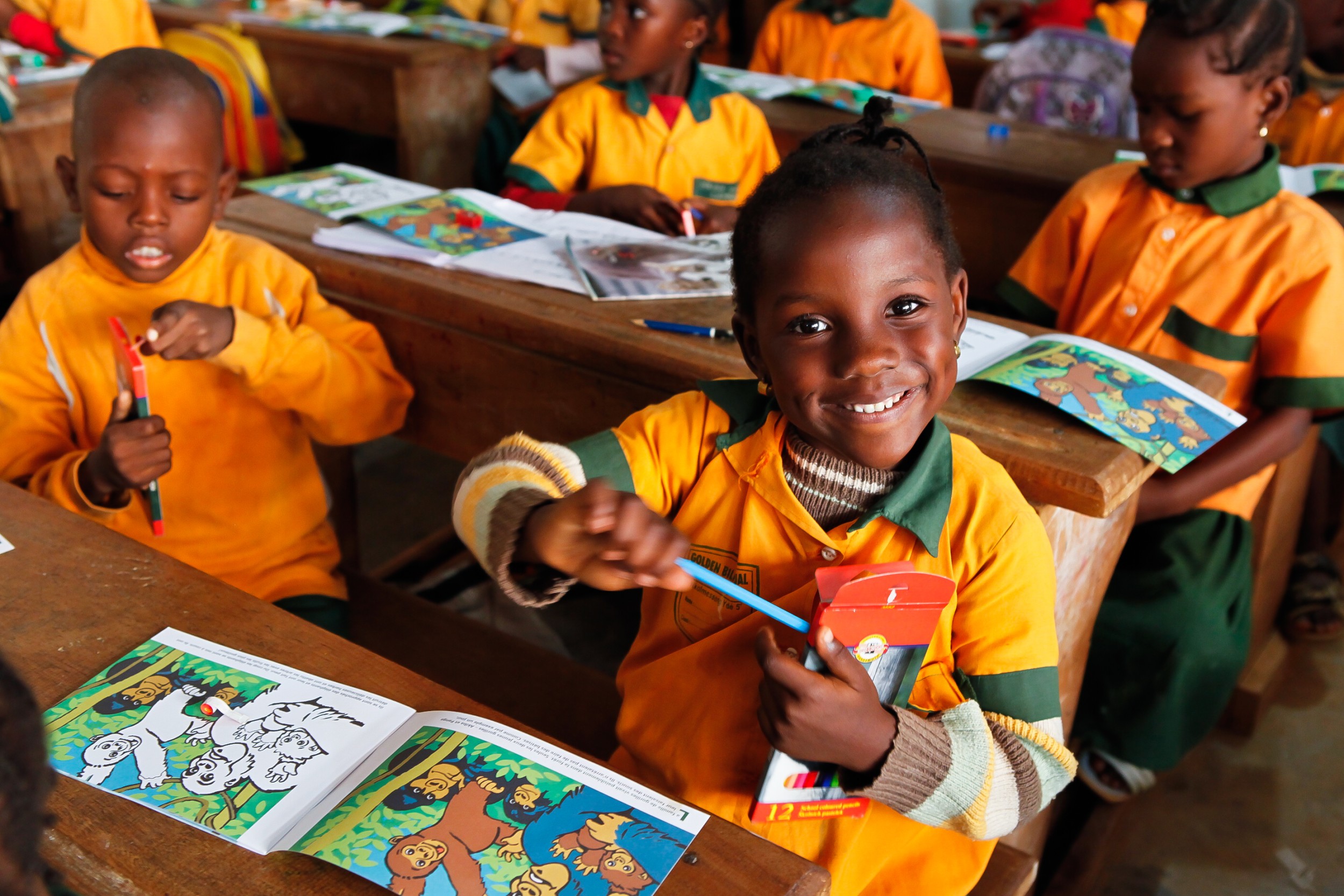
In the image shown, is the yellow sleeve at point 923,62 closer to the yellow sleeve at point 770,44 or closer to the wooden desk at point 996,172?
the yellow sleeve at point 770,44

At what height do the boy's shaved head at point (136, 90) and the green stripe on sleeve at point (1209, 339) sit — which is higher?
the boy's shaved head at point (136, 90)

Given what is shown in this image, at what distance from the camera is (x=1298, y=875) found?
1.91 m

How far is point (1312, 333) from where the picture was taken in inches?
68.4

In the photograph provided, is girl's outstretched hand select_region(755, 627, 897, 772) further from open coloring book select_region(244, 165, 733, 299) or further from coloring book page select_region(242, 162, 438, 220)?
coloring book page select_region(242, 162, 438, 220)

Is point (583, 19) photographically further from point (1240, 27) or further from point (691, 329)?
point (691, 329)

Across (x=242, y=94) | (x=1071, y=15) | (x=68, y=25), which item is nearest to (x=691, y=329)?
(x=242, y=94)

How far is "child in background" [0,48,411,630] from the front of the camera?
1500mm

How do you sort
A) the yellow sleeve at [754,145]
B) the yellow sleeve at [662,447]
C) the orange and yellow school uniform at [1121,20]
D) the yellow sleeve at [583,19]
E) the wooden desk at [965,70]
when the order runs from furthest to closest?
1. the yellow sleeve at [583,19]
2. the wooden desk at [965,70]
3. the orange and yellow school uniform at [1121,20]
4. the yellow sleeve at [754,145]
5. the yellow sleeve at [662,447]

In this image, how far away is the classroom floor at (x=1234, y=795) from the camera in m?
1.91

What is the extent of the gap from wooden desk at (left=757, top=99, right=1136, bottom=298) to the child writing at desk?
138 centimetres

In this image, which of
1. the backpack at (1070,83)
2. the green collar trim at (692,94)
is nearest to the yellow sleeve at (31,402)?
the green collar trim at (692,94)

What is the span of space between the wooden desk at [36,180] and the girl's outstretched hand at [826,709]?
2.42 m

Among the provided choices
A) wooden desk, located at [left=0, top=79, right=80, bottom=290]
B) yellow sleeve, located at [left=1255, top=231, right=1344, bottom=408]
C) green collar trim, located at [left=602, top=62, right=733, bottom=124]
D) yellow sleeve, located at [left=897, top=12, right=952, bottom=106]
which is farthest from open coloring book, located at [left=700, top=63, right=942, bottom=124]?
wooden desk, located at [left=0, top=79, right=80, bottom=290]

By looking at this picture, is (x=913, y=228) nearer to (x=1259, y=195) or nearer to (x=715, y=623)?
(x=715, y=623)
